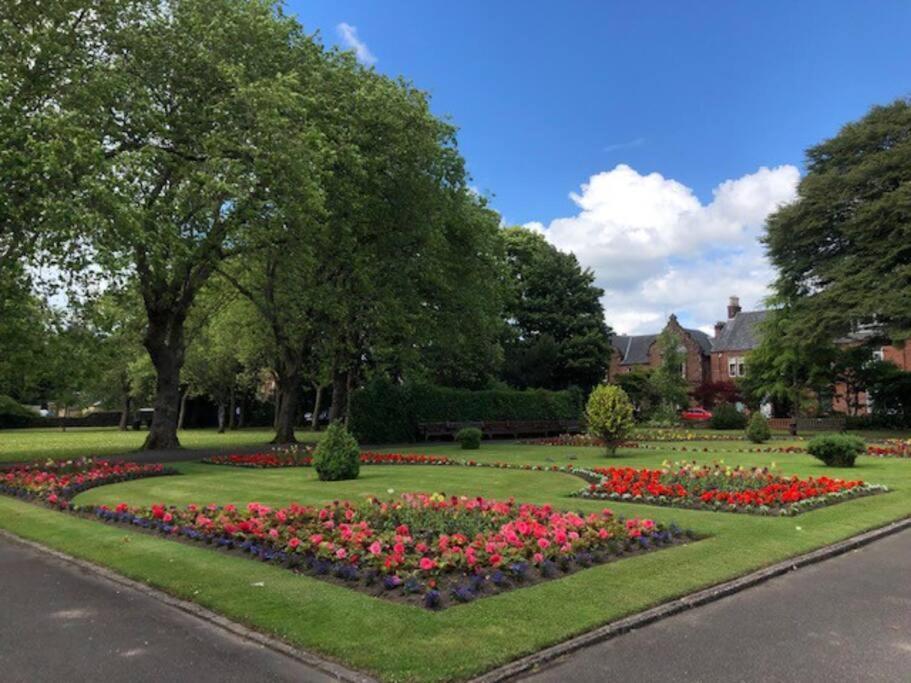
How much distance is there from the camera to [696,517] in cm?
1020

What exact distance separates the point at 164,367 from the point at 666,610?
73.0 feet

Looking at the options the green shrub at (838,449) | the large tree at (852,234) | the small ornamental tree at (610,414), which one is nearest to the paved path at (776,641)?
the green shrub at (838,449)

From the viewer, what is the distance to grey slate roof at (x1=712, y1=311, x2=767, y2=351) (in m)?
68.1

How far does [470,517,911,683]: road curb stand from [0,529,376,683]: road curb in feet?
3.00

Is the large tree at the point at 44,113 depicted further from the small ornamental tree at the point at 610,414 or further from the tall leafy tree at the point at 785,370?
the tall leafy tree at the point at 785,370

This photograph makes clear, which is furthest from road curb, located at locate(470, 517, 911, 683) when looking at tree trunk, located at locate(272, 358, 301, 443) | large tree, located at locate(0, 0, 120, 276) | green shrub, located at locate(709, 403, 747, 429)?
green shrub, located at locate(709, 403, 747, 429)

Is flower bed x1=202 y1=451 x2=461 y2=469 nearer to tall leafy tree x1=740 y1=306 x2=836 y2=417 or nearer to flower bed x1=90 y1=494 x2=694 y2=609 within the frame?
flower bed x1=90 y1=494 x2=694 y2=609

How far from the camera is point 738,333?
69625 mm

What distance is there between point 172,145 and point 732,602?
20522 mm

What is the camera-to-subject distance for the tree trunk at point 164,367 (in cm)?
2416

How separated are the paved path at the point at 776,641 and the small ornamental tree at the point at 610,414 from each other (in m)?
14.8

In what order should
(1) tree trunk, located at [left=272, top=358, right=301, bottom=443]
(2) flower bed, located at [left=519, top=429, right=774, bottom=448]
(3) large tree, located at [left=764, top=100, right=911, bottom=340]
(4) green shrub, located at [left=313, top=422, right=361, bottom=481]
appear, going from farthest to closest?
1. (3) large tree, located at [left=764, top=100, right=911, bottom=340]
2. (2) flower bed, located at [left=519, top=429, right=774, bottom=448]
3. (1) tree trunk, located at [left=272, top=358, right=301, bottom=443]
4. (4) green shrub, located at [left=313, top=422, right=361, bottom=481]

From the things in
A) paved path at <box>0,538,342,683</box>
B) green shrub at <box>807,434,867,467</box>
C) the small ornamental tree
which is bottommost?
paved path at <box>0,538,342,683</box>

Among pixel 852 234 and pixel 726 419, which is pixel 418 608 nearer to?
pixel 852 234
